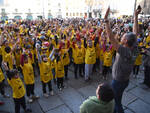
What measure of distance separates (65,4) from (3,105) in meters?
61.2

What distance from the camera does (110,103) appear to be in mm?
1690

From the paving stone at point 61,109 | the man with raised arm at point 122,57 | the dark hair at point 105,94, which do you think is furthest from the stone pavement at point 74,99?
the dark hair at point 105,94

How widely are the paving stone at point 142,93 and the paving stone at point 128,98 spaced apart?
0.21 meters

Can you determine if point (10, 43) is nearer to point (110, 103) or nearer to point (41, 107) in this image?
point (41, 107)

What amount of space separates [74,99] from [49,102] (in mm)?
800

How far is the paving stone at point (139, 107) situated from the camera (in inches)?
137

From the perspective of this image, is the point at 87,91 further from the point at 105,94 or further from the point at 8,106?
the point at 105,94

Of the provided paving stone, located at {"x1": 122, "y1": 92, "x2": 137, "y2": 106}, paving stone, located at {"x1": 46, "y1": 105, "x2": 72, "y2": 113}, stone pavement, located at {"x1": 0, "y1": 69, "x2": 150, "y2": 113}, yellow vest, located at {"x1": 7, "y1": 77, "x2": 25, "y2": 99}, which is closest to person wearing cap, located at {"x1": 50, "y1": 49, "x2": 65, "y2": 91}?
stone pavement, located at {"x1": 0, "y1": 69, "x2": 150, "y2": 113}

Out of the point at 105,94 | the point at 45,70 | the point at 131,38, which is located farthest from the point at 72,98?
the point at 131,38

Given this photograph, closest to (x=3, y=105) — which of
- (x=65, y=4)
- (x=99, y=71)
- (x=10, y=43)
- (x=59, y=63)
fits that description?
(x=59, y=63)

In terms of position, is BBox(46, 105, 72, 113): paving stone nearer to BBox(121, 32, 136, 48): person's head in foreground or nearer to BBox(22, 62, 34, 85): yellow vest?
BBox(22, 62, 34, 85): yellow vest

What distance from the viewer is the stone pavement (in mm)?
3571

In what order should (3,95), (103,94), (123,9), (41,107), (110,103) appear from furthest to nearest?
(123,9)
(3,95)
(41,107)
(110,103)
(103,94)

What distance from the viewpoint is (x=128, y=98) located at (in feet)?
13.1
